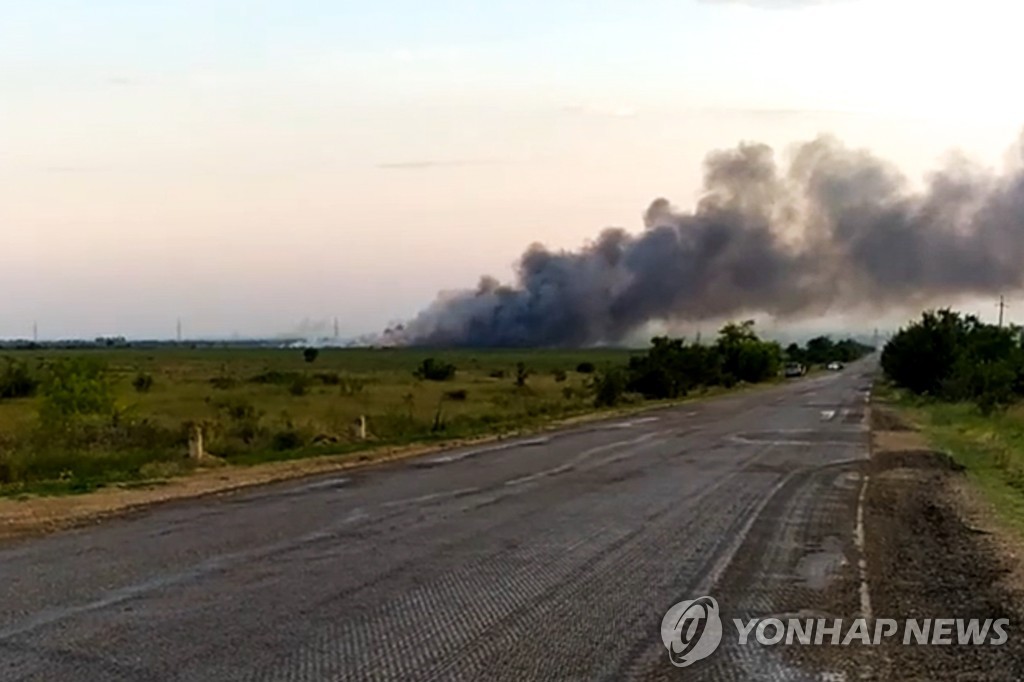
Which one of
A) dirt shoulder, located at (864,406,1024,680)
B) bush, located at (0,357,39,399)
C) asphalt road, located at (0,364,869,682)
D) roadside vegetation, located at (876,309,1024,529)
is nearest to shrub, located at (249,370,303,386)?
bush, located at (0,357,39,399)

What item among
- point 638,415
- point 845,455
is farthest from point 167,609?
point 638,415

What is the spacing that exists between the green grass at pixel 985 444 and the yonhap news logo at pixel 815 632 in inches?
286

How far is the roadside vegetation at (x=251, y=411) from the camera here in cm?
2717

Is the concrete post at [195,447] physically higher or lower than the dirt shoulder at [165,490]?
higher

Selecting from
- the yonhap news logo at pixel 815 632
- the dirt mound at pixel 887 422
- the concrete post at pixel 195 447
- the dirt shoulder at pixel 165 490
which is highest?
the concrete post at pixel 195 447

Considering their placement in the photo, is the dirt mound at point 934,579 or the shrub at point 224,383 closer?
the dirt mound at point 934,579

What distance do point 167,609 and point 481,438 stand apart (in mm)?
26088

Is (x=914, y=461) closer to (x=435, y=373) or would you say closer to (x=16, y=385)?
(x=16, y=385)

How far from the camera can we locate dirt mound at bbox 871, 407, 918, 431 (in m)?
43.2

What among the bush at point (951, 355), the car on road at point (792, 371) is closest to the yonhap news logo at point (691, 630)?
the bush at point (951, 355)

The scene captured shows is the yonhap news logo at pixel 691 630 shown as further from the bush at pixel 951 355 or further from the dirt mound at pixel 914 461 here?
the bush at pixel 951 355

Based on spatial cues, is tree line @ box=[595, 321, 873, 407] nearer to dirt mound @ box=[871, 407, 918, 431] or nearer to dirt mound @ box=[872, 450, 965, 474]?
dirt mound @ box=[871, 407, 918, 431]

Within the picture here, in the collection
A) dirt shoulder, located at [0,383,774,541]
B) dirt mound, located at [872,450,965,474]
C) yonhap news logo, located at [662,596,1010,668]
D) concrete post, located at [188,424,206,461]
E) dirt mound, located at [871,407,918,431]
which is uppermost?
concrete post, located at [188,424,206,461]

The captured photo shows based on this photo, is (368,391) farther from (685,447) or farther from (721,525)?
(721,525)
